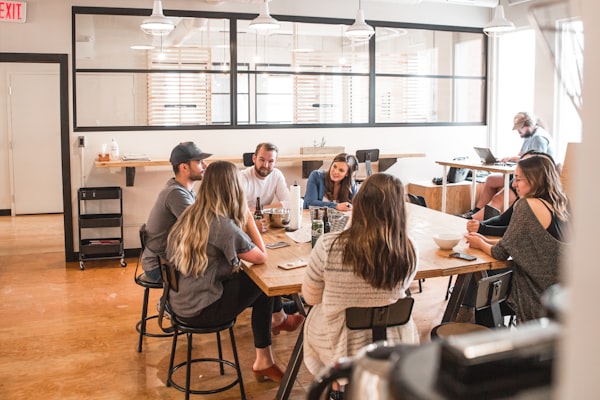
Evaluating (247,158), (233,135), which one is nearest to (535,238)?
(247,158)

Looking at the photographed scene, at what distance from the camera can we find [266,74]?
23.2ft

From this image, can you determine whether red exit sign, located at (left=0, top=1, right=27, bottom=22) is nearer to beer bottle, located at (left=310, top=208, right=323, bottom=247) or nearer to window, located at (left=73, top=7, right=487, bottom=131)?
window, located at (left=73, top=7, right=487, bottom=131)

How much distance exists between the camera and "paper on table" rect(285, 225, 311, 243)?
365 cm

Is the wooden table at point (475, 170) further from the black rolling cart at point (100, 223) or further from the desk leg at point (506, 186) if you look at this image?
the black rolling cart at point (100, 223)

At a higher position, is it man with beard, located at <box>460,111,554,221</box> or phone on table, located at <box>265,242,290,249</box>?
man with beard, located at <box>460,111,554,221</box>

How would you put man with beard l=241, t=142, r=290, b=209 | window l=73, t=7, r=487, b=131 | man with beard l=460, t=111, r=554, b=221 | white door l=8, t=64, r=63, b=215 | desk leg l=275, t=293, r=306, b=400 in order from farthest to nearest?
white door l=8, t=64, r=63, b=215
man with beard l=460, t=111, r=554, b=221
window l=73, t=7, r=487, b=131
man with beard l=241, t=142, r=290, b=209
desk leg l=275, t=293, r=306, b=400

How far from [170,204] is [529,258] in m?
1.89

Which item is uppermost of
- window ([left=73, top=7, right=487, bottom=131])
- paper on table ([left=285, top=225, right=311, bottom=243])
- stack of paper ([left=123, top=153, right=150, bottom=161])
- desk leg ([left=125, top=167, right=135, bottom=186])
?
window ([left=73, top=7, right=487, bottom=131])

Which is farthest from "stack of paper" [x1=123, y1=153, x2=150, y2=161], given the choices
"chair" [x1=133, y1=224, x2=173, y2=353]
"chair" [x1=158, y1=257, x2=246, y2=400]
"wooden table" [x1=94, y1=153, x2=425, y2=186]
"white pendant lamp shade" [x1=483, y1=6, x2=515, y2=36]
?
"white pendant lamp shade" [x1=483, y1=6, x2=515, y2=36]

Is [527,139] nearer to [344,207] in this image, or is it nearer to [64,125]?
→ [344,207]

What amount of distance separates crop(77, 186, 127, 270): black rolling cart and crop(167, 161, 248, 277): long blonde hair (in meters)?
3.35

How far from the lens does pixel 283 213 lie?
4.08m

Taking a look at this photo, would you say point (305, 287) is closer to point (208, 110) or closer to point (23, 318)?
point (23, 318)

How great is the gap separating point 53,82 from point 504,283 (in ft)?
26.0
